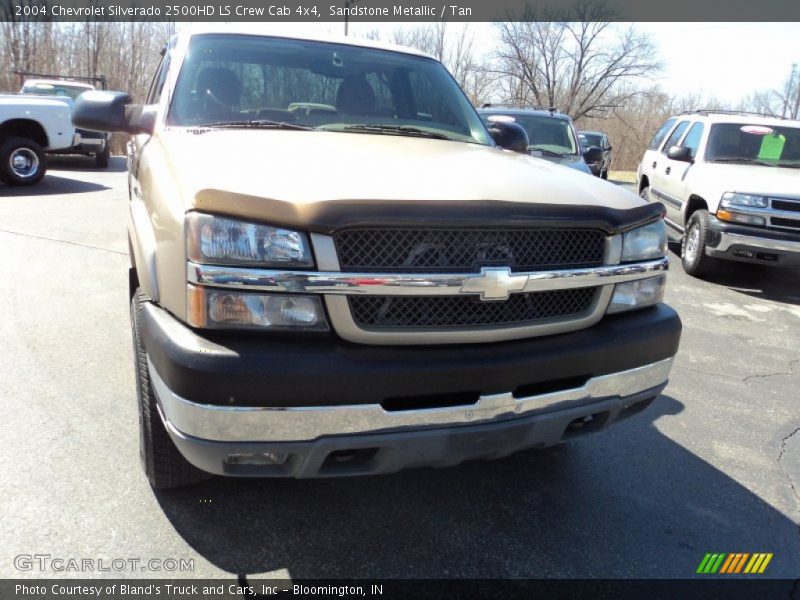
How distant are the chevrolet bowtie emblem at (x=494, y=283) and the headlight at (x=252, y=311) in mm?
483

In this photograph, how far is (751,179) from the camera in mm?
7105

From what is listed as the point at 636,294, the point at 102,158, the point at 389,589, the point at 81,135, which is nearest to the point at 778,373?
the point at 636,294

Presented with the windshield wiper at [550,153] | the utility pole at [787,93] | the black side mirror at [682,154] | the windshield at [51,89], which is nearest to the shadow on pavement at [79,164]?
the windshield at [51,89]

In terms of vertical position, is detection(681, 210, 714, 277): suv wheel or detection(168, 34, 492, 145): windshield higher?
detection(168, 34, 492, 145): windshield

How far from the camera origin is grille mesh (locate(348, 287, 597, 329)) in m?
1.99

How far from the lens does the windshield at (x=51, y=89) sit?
1538 centimetres

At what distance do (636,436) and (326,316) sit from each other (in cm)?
226

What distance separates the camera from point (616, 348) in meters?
2.30

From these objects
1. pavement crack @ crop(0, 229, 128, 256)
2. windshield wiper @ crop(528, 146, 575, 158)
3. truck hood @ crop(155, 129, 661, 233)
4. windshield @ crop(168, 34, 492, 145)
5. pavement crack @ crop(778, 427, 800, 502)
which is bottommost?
pavement crack @ crop(0, 229, 128, 256)

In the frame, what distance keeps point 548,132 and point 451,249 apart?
8.30 meters

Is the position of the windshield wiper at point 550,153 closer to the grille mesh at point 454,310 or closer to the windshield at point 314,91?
the windshield at point 314,91

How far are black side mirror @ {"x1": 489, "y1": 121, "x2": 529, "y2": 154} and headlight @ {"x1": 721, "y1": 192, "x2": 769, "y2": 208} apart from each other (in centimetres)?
407

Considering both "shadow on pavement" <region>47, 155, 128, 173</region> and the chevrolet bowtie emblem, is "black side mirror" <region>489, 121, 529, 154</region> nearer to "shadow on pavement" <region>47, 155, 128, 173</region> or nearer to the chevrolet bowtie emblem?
the chevrolet bowtie emblem

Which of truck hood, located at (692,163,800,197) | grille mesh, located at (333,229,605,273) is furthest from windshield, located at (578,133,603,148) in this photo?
grille mesh, located at (333,229,605,273)
